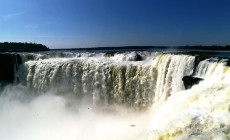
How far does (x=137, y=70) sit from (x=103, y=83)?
2.55 m

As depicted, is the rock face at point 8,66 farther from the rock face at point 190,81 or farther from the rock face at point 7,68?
the rock face at point 190,81

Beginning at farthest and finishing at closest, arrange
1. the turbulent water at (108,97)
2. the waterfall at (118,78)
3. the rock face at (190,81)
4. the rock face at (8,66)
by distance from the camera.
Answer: the rock face at (8,66)
the waterfall at (118,78)
the rock face at (190,81)
the turbulent water at (108,97)

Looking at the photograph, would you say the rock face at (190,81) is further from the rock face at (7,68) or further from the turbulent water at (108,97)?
the rock face at (7,68)

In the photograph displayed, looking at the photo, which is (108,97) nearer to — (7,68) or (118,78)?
(118,78)

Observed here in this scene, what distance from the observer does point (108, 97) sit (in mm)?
13578

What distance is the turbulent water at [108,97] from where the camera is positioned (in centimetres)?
765

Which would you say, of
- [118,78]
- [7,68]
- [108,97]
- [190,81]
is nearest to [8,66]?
[7,68]

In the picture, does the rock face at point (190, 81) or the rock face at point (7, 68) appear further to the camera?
the rock face at point (7, 68)

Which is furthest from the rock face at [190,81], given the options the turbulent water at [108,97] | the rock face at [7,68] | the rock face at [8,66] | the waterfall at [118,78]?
the rock face at [7,68]

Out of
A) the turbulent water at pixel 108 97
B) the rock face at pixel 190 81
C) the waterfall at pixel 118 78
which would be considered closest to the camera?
the turbulent water at pixel 108 97

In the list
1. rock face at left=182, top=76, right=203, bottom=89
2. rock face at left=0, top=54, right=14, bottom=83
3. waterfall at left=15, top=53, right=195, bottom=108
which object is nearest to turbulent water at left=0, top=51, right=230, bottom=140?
waterfall at left=15, top=53, right=195, bottom=108

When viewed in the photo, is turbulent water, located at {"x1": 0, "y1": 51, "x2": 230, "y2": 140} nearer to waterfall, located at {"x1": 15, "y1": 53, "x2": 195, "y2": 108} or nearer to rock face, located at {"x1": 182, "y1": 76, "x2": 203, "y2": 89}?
waterfall, located at {"x1": 15, "y1": 53, "x2": 195, "y2": 108}

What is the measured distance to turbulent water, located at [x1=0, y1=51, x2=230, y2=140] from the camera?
7648 mm

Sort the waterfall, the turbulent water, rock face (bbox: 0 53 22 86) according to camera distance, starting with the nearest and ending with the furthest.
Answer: the turbulent water → the waterfall → rock face (bbox: 0 53 22 86)
